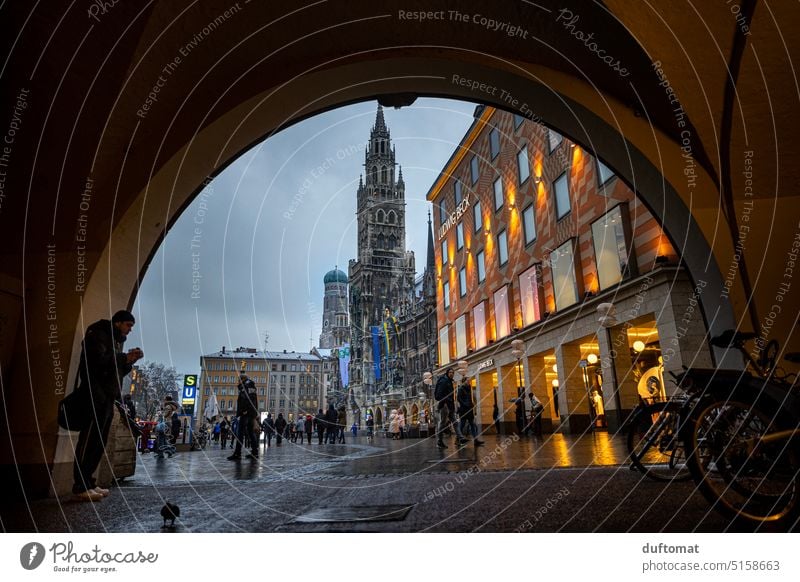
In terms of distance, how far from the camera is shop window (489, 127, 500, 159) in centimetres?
2488

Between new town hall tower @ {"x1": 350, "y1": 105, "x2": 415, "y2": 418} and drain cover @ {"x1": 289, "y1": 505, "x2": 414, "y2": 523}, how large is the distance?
74099 mm

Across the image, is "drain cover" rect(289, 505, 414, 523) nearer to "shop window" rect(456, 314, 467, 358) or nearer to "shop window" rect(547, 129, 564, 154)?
"shop window" rect(547, 129, 564, 154)

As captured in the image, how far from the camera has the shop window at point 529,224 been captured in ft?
70.7

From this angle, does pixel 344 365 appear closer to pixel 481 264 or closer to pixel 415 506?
pixel 481 264

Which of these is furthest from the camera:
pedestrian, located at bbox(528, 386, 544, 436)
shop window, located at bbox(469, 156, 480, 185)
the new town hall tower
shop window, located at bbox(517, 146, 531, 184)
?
the new town hall tower

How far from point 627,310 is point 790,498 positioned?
14.4 metres

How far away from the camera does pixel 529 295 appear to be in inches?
840

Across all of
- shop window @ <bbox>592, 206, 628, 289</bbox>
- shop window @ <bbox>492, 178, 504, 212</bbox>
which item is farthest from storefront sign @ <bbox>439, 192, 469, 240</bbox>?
shop window @ <bbox>592, 206, 628, 289</bbox>

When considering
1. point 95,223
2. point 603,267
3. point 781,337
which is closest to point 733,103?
point 781,337

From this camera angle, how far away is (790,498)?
231 centimetres

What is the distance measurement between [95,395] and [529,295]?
1968cm

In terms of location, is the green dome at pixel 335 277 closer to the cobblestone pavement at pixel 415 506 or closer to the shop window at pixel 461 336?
the shop window at pixel 461 336

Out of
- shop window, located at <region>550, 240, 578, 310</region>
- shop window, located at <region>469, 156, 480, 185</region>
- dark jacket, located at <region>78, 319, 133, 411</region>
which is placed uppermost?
shop window, located at <region>469, 156, 480, 185</region>

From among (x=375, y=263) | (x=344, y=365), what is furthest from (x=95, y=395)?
(x=344, y=365)
